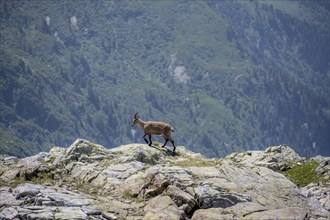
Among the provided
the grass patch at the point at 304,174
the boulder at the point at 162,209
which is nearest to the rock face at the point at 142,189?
the boulder at the point at 162,209

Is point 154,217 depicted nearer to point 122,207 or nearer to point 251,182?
point 122,207

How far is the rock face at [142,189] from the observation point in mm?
43375

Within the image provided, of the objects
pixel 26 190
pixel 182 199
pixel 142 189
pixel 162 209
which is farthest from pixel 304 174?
pixel 26 190

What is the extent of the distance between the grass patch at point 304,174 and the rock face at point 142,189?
391 cm

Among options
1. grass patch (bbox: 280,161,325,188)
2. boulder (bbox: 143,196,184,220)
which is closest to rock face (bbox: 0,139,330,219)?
boulder (bbox: 143,196,184,220)

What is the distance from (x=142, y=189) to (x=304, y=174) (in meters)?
25.8

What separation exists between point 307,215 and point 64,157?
74.6 ft

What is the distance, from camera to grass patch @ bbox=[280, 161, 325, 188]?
2522 inches

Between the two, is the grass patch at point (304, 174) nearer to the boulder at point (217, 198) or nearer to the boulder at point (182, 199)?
the boulder at point (217, 198)

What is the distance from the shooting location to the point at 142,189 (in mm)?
47531

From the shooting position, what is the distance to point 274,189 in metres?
51.6

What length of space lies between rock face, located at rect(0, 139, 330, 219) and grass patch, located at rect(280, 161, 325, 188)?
391 centimetres

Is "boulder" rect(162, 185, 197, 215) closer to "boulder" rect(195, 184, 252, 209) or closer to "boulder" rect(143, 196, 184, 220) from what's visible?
"boulder" rect(143, 196, 184, 220)

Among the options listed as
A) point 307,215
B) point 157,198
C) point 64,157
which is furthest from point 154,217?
point 64,157
